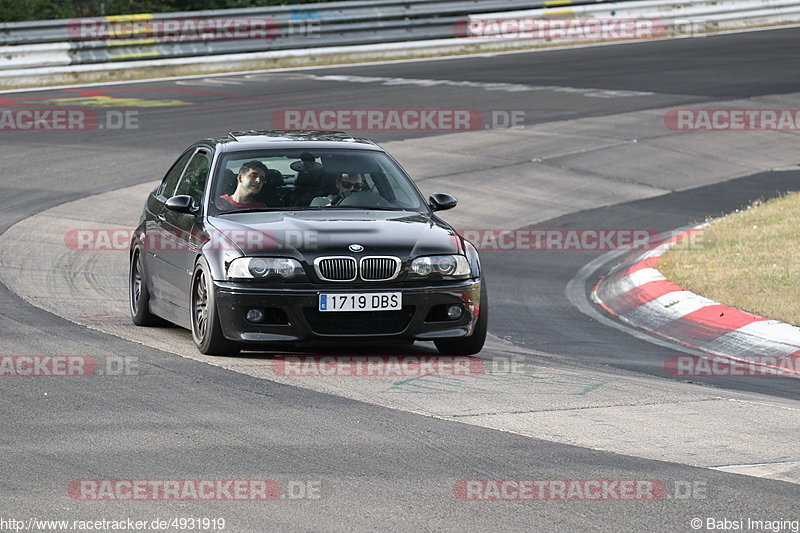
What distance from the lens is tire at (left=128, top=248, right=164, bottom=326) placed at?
10.5m

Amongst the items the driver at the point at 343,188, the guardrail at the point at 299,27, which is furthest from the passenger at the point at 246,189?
the guardrail at the point at 299,27

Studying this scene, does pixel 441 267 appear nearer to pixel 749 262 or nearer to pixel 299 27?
pixel 749 262

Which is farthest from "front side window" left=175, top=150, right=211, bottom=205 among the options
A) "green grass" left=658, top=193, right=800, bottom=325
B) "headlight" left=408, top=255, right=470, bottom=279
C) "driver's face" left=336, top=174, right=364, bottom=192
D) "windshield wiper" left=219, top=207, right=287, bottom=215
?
"green grass" left=658, top=193, right=800, bottom=325

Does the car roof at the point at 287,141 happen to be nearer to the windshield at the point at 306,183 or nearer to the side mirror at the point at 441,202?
the windshield at the point at 306,183

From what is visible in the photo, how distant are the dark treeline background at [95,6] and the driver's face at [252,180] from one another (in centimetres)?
2286

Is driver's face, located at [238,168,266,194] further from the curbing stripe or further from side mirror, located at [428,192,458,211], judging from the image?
the curbing stripe

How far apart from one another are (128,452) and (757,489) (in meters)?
2.84

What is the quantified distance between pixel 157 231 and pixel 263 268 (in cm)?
193

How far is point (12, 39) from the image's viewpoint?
1050 inches

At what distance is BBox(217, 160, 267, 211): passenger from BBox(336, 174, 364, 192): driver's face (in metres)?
0.54

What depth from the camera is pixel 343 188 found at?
9.77 m

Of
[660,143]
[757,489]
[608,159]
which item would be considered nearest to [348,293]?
[757,489]

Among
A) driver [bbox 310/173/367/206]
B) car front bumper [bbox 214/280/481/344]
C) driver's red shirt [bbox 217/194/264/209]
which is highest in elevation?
driver [bbox 310/173/367/206]

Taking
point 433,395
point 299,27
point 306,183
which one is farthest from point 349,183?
point 299,27
